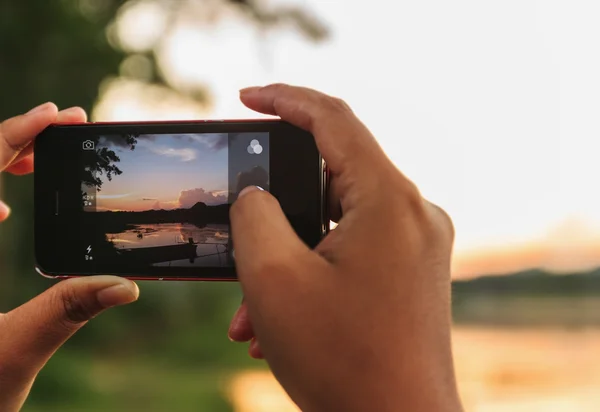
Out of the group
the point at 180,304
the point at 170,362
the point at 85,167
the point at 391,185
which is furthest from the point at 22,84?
the point at 391,185

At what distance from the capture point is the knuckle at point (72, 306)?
3.58 feet

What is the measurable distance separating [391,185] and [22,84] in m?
5.04

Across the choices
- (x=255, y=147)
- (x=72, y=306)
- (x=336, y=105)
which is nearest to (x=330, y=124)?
(x=336, y=105)

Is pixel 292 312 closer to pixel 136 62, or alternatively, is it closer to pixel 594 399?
pixel 136 62

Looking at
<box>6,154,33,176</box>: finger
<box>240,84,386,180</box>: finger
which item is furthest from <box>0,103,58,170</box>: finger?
<box>240,84,386,180</box>: finger

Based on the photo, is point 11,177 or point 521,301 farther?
point 521,301

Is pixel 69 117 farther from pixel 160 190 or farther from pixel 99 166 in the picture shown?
pixel 160 190

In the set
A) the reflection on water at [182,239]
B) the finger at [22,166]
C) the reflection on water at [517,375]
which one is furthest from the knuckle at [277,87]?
the reflection on water at [517,375]

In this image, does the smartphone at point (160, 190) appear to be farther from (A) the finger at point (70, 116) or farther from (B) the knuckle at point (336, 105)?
(B) the knuckle at point (336, 105)

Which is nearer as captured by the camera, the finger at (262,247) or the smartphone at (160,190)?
the finger at (262,247)

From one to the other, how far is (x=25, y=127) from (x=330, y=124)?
26.8 inches

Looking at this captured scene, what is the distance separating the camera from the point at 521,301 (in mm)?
8875

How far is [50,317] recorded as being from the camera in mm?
1113

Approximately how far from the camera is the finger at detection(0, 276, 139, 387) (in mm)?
1085
